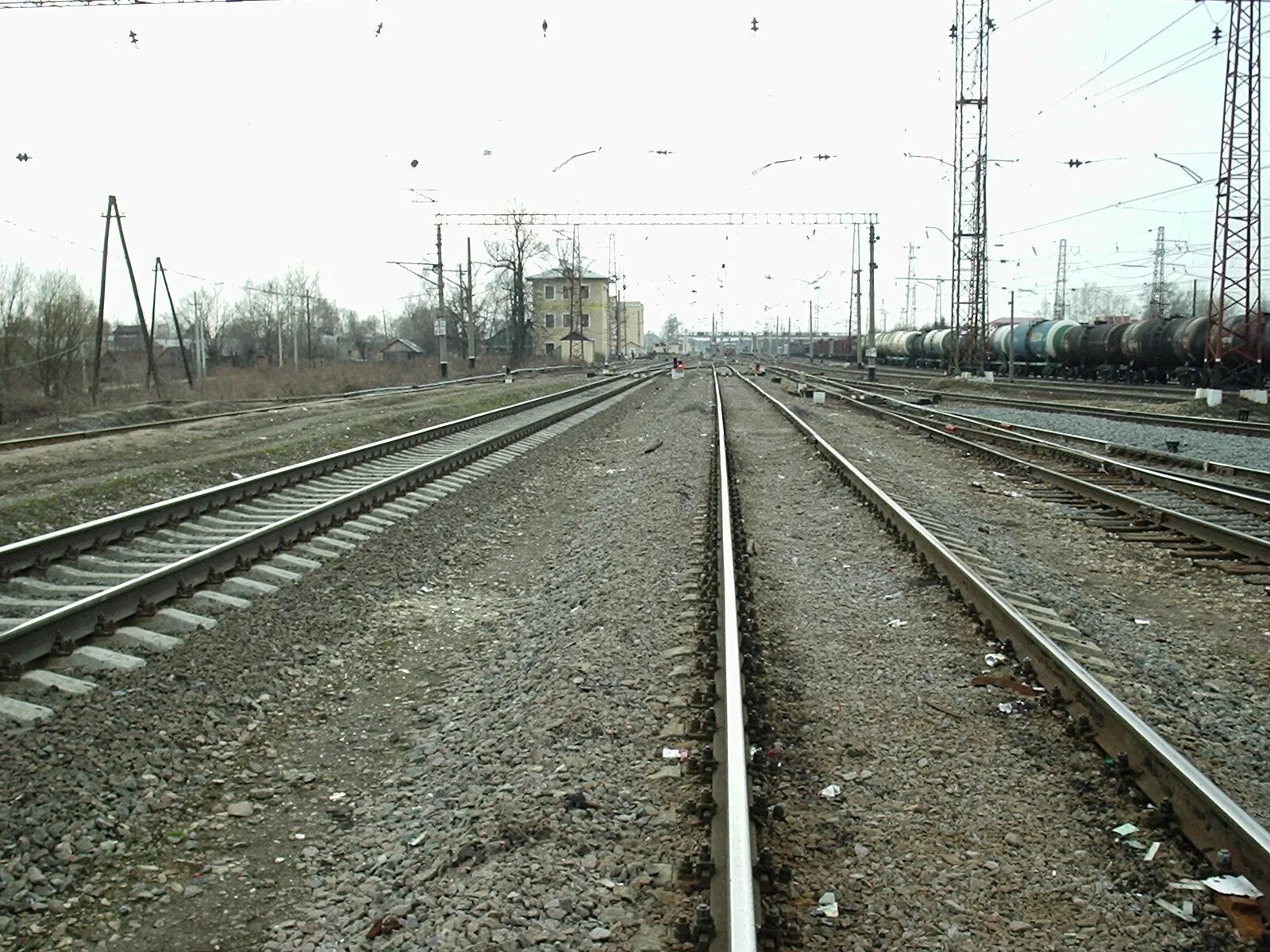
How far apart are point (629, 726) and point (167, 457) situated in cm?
1442

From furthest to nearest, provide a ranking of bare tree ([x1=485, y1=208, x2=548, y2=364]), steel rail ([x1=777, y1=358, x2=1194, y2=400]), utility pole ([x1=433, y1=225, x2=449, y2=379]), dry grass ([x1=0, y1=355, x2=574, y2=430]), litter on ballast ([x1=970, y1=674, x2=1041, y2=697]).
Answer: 1. bare tree ([x1=485, y1=208, x2=548, y2=364])
2. utility pole ([x1=433, y1=225, x2=449, y2=379])
3. dry grass ([x1=0, y1=355, x2=574, y2=430])
4. steel rail ([x1=777, y1=358, x2=1194, y2=400])
5. litter on ballast ([x1=970, y1=674, x2=1041, y2=697])

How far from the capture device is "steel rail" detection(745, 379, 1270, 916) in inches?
139

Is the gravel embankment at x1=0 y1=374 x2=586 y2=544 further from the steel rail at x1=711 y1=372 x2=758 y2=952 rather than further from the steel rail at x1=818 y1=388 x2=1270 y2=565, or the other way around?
the steel rail at x1=818 y1=388 x2=1270 y2=565

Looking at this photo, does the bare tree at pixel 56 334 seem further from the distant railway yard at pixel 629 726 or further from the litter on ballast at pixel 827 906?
the litter on ballast at pixel 827 906

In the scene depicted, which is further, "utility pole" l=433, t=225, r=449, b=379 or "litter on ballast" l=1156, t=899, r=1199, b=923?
"utility pole" l=433, t=225, r=449, b=379

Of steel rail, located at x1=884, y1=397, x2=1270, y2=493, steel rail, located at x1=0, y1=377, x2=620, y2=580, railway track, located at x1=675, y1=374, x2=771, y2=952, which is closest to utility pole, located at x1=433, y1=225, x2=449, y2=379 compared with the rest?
steel rail, located at x1=884, y1=397, x2=1270, y2=493

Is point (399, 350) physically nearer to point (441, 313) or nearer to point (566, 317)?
point (566, 317)

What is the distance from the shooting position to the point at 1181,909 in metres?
3.39

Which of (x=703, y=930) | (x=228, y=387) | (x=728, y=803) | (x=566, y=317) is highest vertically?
(x=566, y=317)

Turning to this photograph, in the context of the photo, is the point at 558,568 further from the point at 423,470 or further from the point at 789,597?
the point at 423,470

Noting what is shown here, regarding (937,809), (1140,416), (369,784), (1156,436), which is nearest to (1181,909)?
(937,809)

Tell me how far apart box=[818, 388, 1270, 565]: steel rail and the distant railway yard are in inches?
3.1

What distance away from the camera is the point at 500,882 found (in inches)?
143

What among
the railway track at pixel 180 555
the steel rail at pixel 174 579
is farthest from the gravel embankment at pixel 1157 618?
the steel rail at pixel 174 579
